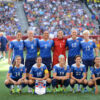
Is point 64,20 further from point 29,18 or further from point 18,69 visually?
point 18,69

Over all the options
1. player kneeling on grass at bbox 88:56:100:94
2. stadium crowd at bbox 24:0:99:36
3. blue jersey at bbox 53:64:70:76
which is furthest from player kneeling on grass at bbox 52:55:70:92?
stadium crowd at bbox 24:0:99:36

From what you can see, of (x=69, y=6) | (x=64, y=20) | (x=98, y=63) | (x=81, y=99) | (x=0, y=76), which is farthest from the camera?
(x=69, y=6)

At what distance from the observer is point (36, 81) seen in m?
6.96

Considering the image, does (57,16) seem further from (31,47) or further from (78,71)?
(78,71)

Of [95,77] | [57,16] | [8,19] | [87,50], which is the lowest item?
[95,77]

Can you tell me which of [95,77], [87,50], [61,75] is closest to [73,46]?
[87,50]

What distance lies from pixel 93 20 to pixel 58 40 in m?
21.7

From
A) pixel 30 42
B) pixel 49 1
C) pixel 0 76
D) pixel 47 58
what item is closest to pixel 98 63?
pixel 47 58

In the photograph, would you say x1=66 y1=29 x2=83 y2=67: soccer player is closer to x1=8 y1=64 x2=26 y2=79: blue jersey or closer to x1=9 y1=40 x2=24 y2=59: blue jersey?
x1=9 y1=40 x2=24 y2=59: blue jersey

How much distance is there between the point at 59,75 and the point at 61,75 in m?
0.06

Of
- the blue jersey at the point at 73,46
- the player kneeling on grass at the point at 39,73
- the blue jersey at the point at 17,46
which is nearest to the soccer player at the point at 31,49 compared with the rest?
the blue jersey at the point at 17,46

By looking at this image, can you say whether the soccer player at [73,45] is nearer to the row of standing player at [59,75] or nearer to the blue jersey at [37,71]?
the row of standing player at [59,75]

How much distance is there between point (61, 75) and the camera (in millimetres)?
7094

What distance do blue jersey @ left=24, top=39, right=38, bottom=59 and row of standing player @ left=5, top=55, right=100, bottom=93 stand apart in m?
0.73
